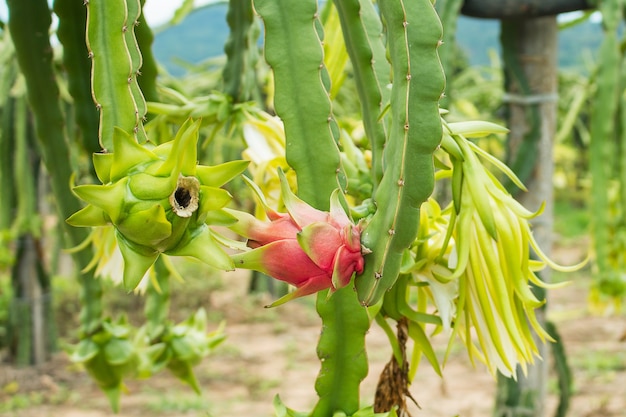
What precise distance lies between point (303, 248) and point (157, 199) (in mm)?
80

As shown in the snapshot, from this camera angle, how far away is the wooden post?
1168 millimetres

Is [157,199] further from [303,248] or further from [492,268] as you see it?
[492,268]

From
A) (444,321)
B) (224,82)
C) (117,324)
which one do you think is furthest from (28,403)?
(444,321)

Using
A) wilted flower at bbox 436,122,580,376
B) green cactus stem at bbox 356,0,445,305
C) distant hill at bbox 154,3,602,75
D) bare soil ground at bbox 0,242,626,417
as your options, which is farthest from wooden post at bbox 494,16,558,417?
distant hill at bbox 154,3,602,75

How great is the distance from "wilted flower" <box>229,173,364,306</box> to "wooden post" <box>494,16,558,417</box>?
80 cm

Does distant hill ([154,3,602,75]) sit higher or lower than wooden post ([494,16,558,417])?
higher

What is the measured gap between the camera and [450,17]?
3.36ft

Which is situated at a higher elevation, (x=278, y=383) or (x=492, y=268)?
(x=492, y=268)

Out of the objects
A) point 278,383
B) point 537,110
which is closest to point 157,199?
point 537,110

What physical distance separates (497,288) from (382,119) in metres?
0.15

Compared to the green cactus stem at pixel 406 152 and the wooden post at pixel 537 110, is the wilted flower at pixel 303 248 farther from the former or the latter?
the wooden post at pixel 537 110

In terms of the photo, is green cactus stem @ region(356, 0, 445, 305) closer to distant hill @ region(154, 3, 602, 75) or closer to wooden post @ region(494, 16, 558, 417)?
wooden post @ region(494, 16, 558, 417)

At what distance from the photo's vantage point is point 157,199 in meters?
0.37

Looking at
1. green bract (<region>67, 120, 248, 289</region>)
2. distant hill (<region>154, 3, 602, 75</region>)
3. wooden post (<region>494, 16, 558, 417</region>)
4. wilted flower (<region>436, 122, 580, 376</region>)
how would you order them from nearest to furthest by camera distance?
green bract (<region>67, 120, 248, 289</region>) → wilted flower (<region>436, 122, 580, 376</region>) → wooden post (<region>494, 16, 558, 417</region>) → distant hill (<region>154, 3, 602, 75</region>)
